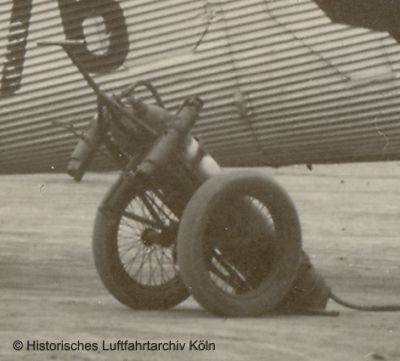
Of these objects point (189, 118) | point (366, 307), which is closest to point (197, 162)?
point (189, 118)

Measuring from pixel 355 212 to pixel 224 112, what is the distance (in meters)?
9.37

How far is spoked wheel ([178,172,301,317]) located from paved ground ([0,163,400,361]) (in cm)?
18

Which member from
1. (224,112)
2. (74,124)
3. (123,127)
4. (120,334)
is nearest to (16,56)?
(74,124)

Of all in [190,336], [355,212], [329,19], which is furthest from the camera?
[355,212]

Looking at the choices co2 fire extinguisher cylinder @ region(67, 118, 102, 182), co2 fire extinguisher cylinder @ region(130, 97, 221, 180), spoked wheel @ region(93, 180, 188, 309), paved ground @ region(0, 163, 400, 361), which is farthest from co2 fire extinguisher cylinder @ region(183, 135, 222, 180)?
paved ground @ region(0, 163, 400, 361)

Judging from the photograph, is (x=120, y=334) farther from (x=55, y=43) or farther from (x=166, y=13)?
(x=166, y=13)

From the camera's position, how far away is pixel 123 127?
12.3 meters

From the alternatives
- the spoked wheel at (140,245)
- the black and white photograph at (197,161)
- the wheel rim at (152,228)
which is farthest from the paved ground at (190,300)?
the wheel rim at (152,228)

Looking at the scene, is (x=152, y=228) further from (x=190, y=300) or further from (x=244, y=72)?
(x=244, y=72)

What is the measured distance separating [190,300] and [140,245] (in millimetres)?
973

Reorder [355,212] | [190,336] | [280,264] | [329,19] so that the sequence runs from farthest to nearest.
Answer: [355,212] < [329,19] < [280,264] < [190,336]

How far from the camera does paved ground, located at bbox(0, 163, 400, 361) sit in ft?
34.6

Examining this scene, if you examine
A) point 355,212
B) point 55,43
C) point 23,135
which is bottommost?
point 355,212

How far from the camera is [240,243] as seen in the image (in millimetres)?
12047
